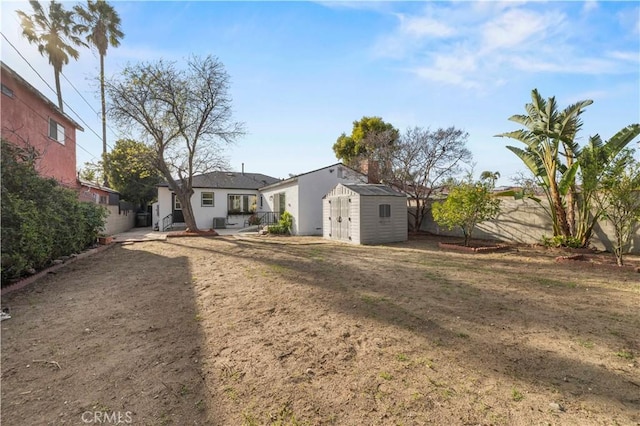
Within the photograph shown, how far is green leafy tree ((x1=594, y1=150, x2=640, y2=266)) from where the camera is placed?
762cm

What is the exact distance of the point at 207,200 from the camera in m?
22.1

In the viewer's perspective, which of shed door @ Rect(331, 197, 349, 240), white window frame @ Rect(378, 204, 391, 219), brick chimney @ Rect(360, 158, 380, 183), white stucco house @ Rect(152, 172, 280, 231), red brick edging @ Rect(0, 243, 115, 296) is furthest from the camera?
white stucco house @ Rect(152, 172, 280, 231)

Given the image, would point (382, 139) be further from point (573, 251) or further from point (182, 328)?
point (182, 328)

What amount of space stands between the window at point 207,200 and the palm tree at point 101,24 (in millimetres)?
9383

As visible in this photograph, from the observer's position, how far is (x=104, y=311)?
4.74m

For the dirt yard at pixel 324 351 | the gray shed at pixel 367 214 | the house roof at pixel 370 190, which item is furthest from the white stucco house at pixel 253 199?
the dirt yard at pixel 324 351

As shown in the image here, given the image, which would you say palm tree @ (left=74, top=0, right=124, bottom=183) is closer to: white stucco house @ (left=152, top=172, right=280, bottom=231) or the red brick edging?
white stucco house @ (left=152, top=172, right=280, bottom=231)

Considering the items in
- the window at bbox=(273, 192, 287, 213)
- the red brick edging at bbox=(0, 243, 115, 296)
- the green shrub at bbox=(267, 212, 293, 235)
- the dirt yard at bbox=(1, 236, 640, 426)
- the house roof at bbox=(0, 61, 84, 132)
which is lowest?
the dirt yard at bbox=(1, 236, 640, 426)

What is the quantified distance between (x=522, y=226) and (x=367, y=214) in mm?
6387

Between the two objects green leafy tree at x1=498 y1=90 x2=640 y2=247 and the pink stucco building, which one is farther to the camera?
the pink stucco building

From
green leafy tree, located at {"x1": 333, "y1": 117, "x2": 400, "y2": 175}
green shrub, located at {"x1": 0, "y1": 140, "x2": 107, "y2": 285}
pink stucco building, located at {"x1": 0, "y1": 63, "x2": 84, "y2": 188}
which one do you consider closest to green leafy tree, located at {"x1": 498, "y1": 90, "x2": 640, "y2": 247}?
green leafy tree, located at {"x1": 333, "y1": 117, "x2": 400, "y2": 175}

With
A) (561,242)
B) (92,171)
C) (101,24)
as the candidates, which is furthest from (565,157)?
(92,171)
